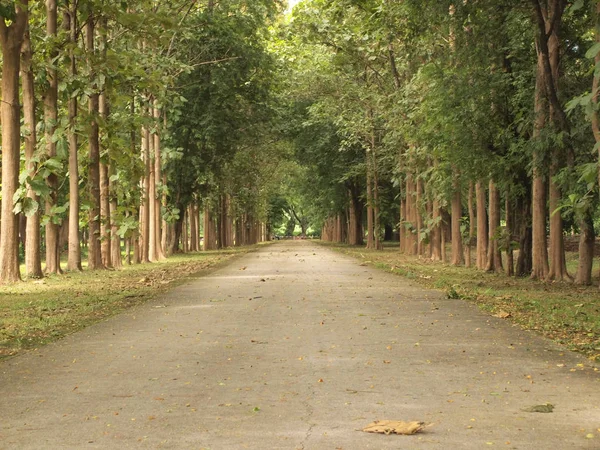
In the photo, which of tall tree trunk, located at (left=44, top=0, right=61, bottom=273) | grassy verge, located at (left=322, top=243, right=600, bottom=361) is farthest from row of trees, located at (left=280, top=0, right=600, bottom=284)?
tall tree trunk, located at (left=44, top=0, right=61, bottom=273)

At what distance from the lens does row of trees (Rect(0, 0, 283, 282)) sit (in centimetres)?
2091

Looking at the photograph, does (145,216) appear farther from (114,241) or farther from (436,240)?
(436,240)

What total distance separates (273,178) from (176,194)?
35.1m

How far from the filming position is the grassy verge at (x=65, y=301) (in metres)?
11.9

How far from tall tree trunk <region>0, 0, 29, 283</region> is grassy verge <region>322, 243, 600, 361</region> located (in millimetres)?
9569

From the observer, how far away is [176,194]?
4409cm

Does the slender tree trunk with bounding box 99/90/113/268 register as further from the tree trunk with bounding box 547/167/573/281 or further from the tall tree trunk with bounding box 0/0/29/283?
the tree trunk with bounding box 547/167/573/281

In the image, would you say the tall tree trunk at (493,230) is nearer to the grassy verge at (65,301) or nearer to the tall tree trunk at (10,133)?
the grassy verge at (65,301)

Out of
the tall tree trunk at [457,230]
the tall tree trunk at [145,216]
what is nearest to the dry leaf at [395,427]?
the tall tree trunk at [457,230]

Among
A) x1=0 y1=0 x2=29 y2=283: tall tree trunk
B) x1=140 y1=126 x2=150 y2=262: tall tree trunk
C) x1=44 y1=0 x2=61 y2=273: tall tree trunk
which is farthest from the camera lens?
x1=140 y1=126 x2=150 y2=262: tall tree trunk

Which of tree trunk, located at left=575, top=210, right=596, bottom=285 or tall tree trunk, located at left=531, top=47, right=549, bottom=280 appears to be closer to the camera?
tree trunk, located at left=575, top=210, right=596, bottom=285

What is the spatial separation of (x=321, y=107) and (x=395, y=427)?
39211mm

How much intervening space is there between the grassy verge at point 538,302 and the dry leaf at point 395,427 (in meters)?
3.96

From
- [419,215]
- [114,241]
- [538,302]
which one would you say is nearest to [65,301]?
[538,302]
